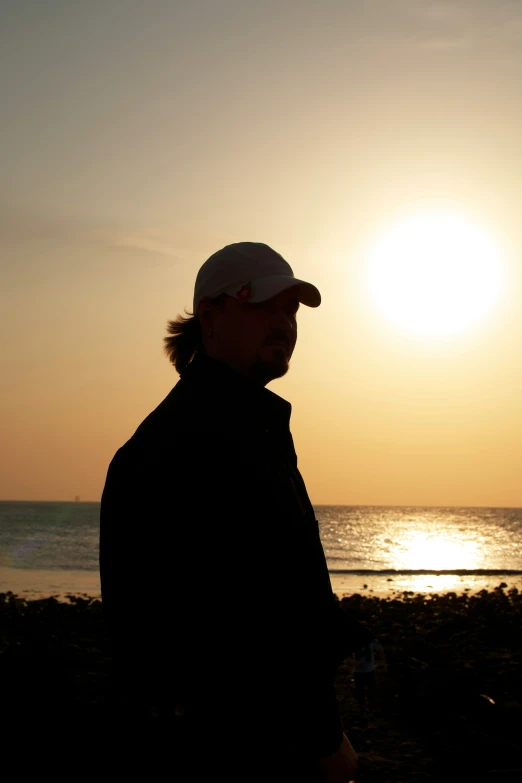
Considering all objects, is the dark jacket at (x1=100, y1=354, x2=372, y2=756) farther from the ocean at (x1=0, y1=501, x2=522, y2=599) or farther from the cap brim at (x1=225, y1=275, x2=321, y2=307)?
the ocean at (x1=0, y1=501, x2=522, y2=599)

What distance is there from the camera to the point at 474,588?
3812 centimetres

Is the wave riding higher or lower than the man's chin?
lower

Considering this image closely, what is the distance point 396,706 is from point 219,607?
9.83 m

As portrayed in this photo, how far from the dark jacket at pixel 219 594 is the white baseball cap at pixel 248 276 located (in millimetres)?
599

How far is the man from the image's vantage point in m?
2.24

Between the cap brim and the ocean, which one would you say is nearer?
the cap brim

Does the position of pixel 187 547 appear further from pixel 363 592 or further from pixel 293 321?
pixel 363 592

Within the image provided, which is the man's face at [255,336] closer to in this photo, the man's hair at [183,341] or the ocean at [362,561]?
the man's hair at [183,341]

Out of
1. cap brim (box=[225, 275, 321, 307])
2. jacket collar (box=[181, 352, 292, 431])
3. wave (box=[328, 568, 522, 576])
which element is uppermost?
cap brim (box=[225, 275, 321, 307])

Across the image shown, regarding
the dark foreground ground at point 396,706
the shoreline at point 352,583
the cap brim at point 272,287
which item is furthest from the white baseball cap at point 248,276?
the shoreline at point 352,583

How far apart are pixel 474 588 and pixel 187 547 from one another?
38468mm

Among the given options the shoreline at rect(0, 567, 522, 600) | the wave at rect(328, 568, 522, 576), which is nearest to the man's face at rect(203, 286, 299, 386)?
the shoreline at rect(0, 567, 522, 600)

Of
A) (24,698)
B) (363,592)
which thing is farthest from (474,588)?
(24,698)

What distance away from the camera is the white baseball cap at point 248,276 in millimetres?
2881
